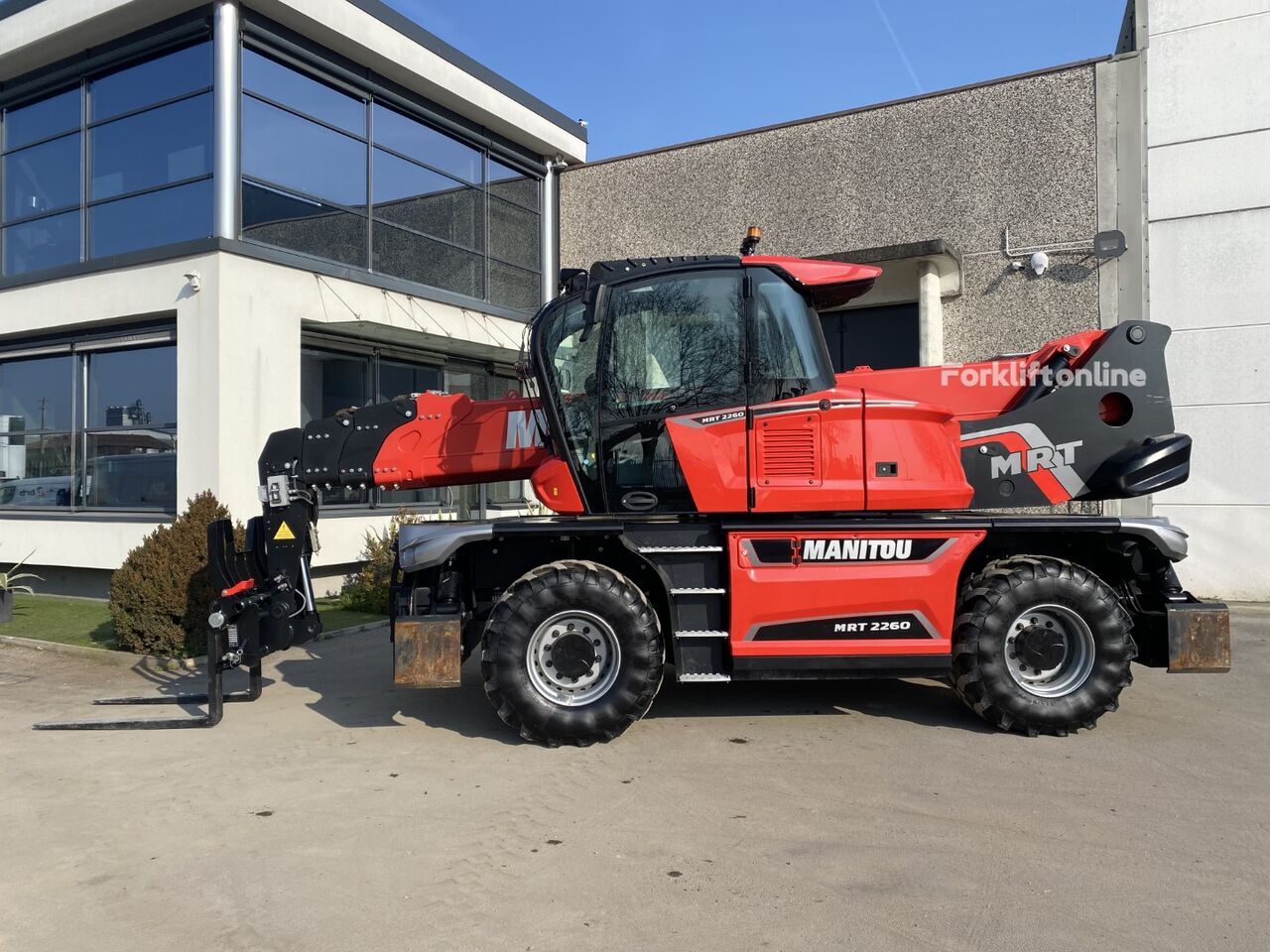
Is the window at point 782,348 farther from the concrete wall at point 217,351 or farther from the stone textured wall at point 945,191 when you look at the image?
the stone textured wall at point 945,191

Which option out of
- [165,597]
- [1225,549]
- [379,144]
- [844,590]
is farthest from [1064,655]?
[379,144]

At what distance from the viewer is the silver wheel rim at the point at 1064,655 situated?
225 inches

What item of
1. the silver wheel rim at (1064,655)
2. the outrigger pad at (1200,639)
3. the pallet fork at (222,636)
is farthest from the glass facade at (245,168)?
the outrigger pad at (1200,639)

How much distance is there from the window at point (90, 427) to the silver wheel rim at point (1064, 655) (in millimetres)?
10065

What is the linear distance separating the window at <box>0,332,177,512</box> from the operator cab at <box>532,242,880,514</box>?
25.2ft

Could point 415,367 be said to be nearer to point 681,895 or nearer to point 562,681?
point 562,681

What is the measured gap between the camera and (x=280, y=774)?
518 centimetres

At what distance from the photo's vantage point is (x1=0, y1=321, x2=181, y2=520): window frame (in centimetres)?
1153

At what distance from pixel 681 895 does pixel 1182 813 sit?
2.73 metres

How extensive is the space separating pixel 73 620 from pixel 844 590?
938 cm

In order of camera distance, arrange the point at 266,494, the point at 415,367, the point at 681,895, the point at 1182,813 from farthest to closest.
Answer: the point at 415,367
the point at 266,494
the point at 1182,813
the point at 681,895

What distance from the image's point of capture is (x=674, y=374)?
5848 mm

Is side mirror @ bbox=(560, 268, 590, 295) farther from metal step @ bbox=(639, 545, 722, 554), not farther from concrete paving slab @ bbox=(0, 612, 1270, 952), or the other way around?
concrete paving slab @ bbox=(0, 612, 1270, 952)

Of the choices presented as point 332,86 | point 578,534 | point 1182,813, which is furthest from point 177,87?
point 1182,813
